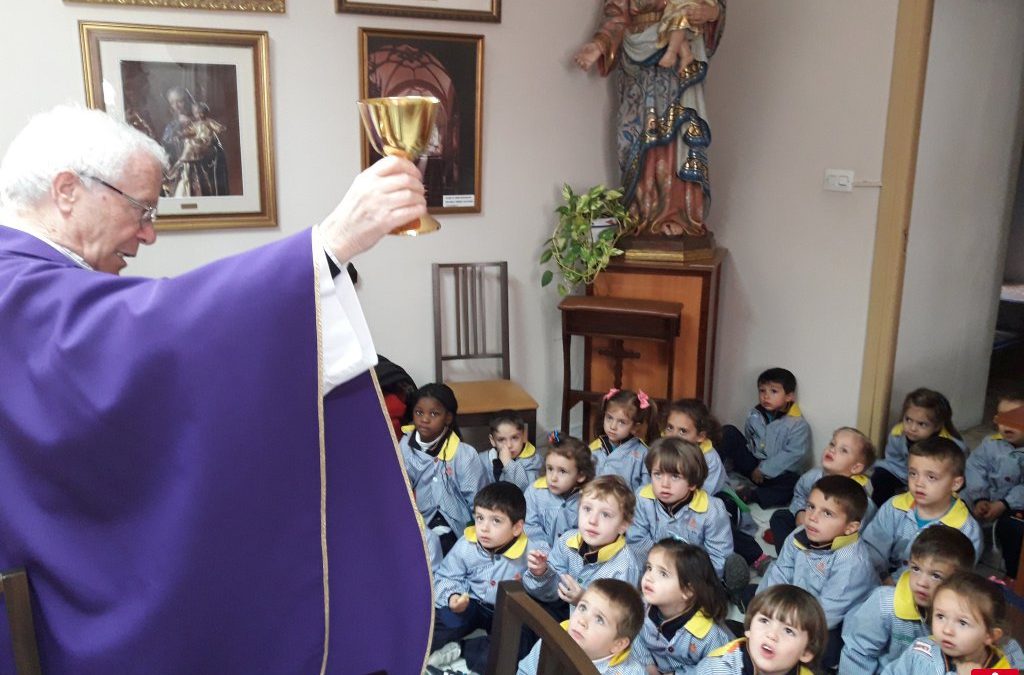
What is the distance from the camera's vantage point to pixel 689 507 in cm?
325

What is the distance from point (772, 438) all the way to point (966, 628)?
2.16 meters

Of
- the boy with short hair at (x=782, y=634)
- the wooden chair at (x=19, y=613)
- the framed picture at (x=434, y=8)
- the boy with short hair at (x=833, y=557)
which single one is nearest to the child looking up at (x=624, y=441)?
the boy with short hair at (x=833, y=557)

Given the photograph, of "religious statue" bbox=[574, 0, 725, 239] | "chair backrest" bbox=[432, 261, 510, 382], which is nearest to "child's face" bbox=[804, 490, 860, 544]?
"religious statue" bbox=[574, 0, 725, 239]

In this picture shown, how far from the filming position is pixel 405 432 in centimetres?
400

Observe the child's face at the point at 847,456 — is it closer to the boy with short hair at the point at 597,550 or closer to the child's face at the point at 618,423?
the child's face at the point at 618,423

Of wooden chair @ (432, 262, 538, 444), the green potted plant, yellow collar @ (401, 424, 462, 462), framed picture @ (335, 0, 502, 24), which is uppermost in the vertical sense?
framed picture @ (335, 0, 502, 24)

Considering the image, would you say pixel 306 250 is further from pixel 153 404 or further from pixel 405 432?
pixel 405 432

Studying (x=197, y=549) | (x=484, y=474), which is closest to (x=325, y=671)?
(x=197, y=549)

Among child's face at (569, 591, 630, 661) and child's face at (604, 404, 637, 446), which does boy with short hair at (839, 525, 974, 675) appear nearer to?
child's face at (569, 591, 630, 661)

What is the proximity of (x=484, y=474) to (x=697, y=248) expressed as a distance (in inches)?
62.0

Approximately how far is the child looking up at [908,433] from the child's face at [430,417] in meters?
1.92

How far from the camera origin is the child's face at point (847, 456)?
3.55 metres

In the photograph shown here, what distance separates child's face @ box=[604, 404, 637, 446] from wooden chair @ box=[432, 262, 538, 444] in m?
0.60

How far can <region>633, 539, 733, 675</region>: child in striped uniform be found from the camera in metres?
2.57
